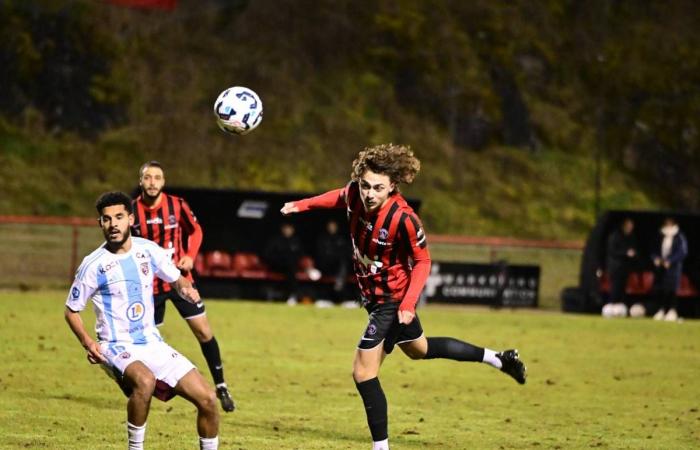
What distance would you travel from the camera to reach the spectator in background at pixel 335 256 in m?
24.5

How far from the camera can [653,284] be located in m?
25.4

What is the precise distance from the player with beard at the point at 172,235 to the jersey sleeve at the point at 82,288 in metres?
3.38

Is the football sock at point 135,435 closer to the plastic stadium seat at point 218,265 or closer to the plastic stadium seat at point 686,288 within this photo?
the plastic stadium seat at point 218,265

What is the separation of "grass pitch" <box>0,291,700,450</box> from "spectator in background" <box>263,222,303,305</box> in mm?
4310

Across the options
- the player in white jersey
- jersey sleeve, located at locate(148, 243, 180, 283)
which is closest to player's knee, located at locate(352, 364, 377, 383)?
the player in white jersey

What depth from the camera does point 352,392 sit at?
1191 cm

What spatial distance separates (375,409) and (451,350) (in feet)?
4.55

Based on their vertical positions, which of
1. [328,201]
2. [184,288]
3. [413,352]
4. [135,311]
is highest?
[328,201]

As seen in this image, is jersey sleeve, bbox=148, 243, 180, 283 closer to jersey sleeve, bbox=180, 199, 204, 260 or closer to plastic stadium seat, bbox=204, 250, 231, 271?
jersey sleeve, bbox=180, 199, 204, 260

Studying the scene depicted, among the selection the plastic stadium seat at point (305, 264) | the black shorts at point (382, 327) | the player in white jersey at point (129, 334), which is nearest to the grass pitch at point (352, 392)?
the black shorts at point (382, 327)

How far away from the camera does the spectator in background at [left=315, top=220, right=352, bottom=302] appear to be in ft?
80.4

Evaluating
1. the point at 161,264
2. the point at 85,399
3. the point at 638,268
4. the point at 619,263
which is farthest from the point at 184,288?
the point at 638,268

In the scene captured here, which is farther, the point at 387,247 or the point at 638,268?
the point at 638,268

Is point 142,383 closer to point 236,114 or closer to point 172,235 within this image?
point 236,114
